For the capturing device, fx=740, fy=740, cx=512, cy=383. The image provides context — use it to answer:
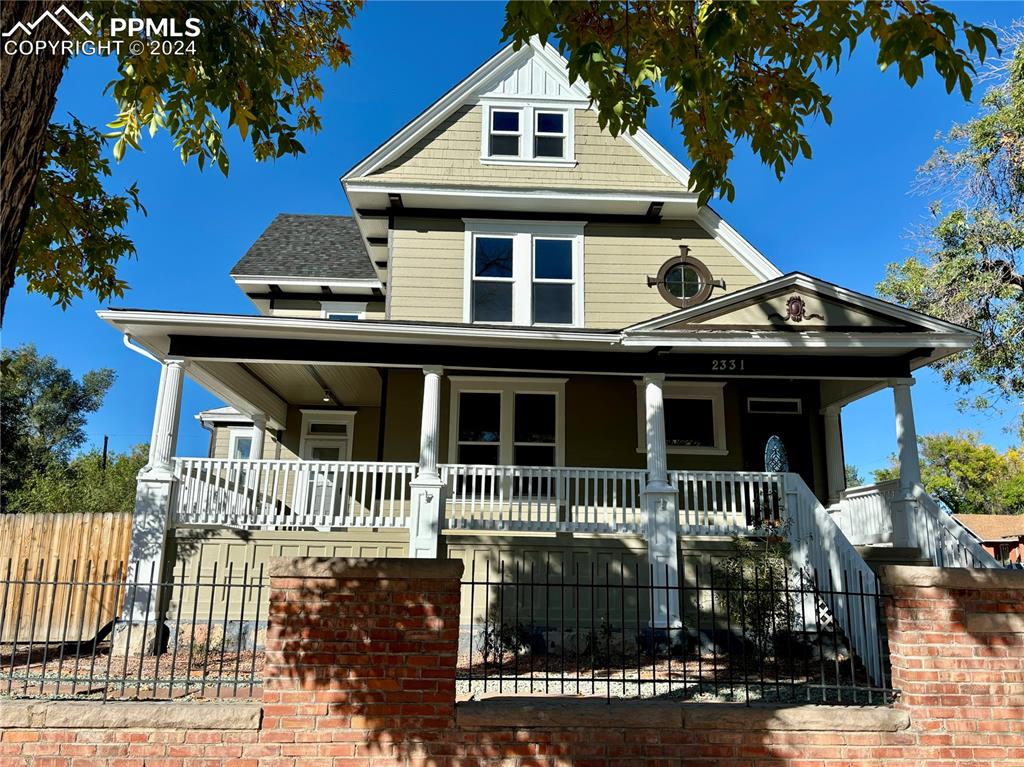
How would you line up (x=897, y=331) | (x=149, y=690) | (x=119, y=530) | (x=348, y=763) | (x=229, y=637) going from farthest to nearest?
(x=119, y=530), (x=897, y=331), (x=229, y=637), (x=149, y=690), (x=348, y=763)

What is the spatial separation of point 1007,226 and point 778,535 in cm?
972

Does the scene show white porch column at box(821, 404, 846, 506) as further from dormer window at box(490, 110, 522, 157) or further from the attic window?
dormer window at box(490, 110, 522, 157)

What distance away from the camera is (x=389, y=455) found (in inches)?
537

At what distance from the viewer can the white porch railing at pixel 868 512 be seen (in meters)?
11.7

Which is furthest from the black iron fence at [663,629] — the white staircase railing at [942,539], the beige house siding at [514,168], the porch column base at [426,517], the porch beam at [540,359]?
the beige house siding at [514,168]

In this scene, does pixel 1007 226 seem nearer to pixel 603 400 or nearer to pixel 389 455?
pixel 603 400

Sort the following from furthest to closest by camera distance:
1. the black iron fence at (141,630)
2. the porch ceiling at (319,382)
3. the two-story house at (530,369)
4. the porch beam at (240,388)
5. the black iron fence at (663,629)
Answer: the porch ceiling at (319,382) < the porch beam at (240,388) < the two-story house at (530,369) < the black iron fence at (663,629) < the black iron fence at (141,630)

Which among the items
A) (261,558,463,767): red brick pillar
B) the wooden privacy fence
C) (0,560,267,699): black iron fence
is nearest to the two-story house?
(0,560,267,699): black iron fence

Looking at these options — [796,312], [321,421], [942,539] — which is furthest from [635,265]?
[321,421]

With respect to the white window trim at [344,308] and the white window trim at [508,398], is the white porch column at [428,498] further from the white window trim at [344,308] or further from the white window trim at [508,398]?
the white window trim at [344,308]

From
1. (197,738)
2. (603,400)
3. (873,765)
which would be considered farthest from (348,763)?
(603,400)

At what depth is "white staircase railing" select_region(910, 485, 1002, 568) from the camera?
977cm

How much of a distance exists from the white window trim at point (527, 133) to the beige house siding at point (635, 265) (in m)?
1.54

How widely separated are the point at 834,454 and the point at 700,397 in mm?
2820
